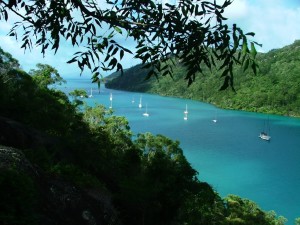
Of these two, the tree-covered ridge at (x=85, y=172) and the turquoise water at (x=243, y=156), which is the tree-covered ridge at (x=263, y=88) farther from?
the tree-covered ridge at (x=85, y=172)

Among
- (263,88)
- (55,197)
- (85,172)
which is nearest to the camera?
(55,197)

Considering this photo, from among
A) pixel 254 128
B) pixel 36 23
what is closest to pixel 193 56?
pixel 36 23

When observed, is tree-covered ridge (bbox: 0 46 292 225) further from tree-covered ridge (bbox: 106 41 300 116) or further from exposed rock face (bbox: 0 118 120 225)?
tree-covered ridge (bbox: 106 41 300 116)

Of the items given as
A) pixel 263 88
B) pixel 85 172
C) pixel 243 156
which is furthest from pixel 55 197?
pixel 263 88

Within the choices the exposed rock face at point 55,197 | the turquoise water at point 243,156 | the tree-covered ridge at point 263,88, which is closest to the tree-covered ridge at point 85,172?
the exposed rock face at point 55,197

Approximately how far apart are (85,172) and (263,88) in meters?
129

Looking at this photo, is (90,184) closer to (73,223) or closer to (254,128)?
(73,223)

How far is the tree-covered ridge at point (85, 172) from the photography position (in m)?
6.22

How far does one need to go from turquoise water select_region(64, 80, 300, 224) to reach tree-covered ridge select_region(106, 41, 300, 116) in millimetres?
22677

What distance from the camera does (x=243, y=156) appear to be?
51.4m

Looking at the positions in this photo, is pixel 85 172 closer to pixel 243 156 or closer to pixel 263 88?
pixel 243 156

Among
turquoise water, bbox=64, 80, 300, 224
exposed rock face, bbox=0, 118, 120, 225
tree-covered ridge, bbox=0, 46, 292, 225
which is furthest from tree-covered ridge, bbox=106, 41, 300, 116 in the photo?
exposed rock face, bbox=0, 118, 120, 225

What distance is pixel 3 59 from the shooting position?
87.9 feet

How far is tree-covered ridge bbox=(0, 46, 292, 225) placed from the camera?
6219mm
